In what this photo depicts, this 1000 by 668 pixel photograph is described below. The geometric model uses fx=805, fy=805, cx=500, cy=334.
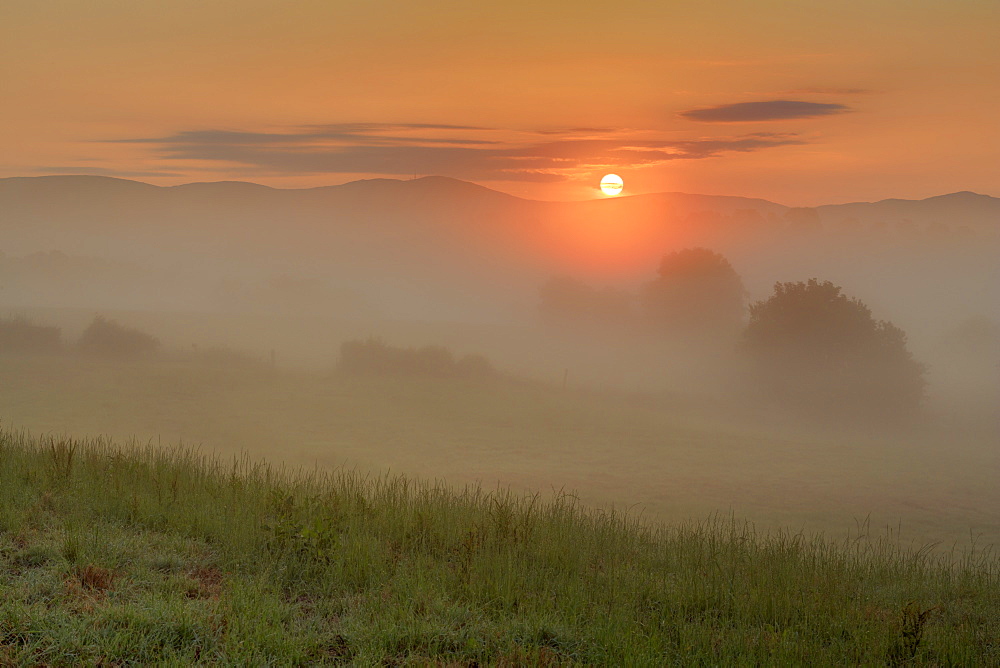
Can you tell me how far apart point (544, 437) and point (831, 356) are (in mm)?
27650

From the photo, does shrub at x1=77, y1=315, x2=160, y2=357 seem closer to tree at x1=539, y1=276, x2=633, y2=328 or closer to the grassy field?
the grassy field

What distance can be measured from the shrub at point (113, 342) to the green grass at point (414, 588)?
294ft

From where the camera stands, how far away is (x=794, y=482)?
5394 centimetres

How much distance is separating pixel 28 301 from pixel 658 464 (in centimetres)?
18425

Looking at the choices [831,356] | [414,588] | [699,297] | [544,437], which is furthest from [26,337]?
[414,588]

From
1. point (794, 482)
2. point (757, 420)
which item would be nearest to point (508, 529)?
point (794, 482)

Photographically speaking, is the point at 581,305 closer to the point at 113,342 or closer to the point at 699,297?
the point at 699,297

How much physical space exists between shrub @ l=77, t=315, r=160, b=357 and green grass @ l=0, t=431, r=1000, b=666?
89.5 meters

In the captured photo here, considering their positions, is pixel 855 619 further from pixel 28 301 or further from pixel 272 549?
pixel 28 301

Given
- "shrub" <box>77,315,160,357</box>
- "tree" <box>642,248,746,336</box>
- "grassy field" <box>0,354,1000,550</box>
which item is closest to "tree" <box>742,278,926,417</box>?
"grassy field" <box>0,354,1000,550</box>

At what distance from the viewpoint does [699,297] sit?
10469cm

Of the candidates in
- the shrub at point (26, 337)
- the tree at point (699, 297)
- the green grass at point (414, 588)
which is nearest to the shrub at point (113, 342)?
the shrub at point (26, 337)

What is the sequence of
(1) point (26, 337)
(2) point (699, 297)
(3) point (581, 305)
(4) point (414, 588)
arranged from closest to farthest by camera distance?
(4) point (414, 588) < (1) point (26, 337) < (2) point (699, 297) < (3) point (581, 305)

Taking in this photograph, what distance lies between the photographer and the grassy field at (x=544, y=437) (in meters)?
48.1
